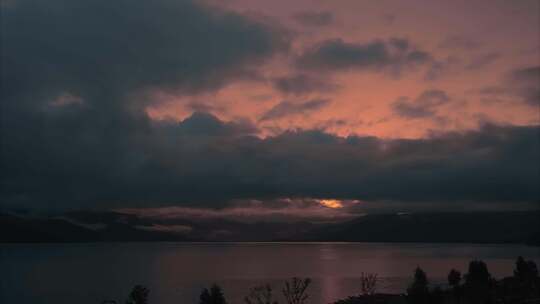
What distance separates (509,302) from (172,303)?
→ 84013mm

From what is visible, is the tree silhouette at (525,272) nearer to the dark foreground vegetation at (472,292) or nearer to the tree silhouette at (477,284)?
the dark foreground vegetation at (472,292)

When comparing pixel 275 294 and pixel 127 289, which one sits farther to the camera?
pixel 127 289

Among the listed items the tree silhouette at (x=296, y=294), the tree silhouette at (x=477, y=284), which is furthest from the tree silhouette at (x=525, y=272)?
the tree silhouette at (x=296, y=294)

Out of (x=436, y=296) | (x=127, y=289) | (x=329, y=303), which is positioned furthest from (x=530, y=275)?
(x=127, y=289)

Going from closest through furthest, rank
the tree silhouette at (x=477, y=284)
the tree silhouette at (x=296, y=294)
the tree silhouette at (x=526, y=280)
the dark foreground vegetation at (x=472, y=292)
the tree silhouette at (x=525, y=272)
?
the dark foreground vegetation at (x=472, y=292) → the tree silhouette at (x=296, y=294) → the tree silhouette at (x=477, y=284) → the tree silhouette at (x=526, y=280) → the tree silhouette at (x=525, y=272)

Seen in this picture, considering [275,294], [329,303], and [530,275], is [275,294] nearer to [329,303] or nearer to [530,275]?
[329,303]

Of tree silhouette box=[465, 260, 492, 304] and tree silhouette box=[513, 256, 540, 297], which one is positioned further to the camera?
tree silhouette box=[513, 256, 540, 297]

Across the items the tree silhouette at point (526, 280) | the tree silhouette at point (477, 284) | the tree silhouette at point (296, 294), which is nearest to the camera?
the tree silhouette at point (296, 294)

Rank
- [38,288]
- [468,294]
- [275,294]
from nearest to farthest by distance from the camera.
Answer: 1. [468,294]
2. [275,294]
3. [38,288]

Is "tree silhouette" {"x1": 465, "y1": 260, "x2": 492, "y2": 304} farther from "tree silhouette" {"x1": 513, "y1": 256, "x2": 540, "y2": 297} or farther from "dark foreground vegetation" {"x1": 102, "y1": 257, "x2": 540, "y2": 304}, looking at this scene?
"tree silhouette" {"x1": 513, "y1": 256, "x2": 540, "y2": 297}

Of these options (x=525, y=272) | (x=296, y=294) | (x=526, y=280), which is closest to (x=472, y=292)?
(x=526, y=280)

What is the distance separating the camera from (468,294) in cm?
12000

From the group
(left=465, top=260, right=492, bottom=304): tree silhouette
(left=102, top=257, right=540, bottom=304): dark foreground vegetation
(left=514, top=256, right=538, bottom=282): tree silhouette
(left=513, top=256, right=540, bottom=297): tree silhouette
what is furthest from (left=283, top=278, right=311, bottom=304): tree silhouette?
(left=514, top=256, right=538, bottom=282): tree silhouette

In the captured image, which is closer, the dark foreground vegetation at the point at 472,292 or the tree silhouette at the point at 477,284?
the dark foreground vegetation at the point at 472,292
